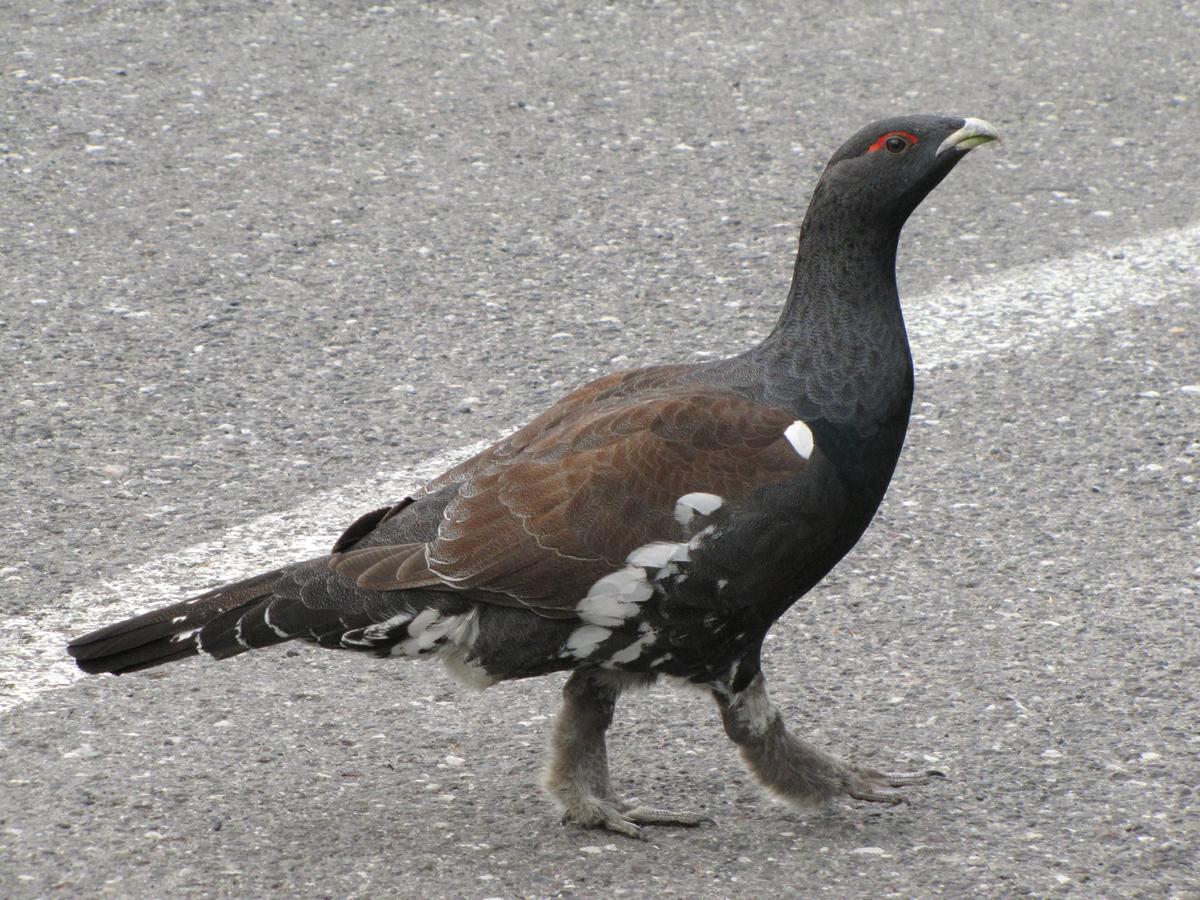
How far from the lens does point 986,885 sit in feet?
10.8

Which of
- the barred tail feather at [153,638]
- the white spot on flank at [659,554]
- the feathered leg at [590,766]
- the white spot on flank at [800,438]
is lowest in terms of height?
the feathered leg at [590,766]

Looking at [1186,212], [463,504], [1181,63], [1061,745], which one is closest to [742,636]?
[463,504]

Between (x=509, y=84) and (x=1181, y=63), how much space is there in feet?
10.5

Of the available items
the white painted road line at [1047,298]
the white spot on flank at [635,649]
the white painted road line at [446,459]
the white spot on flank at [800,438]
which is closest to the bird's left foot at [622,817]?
the white spot on flank at [635,649]

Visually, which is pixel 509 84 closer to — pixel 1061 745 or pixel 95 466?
pixel 95 466

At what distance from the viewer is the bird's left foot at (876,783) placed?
3586 millimetres

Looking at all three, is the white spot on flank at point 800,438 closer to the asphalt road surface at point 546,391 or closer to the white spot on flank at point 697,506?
the white spot on flank at point 697,506

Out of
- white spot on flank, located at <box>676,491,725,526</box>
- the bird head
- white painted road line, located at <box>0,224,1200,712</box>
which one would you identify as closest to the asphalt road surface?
white painted road line, located at <box>0,224,1200,712</box>

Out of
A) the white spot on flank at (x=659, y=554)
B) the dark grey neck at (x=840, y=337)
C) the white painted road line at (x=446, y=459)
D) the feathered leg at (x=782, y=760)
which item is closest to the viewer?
the white spot on flank at (x=659, y=554)

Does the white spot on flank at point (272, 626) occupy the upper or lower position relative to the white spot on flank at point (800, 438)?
lower

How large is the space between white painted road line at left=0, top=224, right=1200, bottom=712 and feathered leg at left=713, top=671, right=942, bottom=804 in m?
1.32

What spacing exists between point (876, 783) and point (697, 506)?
79 centimetres

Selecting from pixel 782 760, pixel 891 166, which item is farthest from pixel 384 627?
pixel 891 166

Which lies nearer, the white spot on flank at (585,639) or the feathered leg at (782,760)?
the white spot on flank at (585,639)
